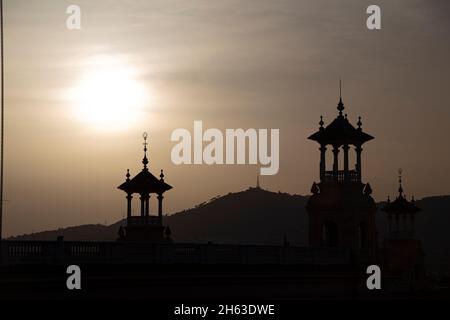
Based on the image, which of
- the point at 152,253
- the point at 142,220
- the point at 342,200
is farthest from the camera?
the point at 142,220

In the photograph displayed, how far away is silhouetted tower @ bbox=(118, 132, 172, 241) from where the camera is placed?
73.0 m

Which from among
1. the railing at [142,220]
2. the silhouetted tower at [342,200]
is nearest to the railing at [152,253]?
the silhouetted tower at [342,200]

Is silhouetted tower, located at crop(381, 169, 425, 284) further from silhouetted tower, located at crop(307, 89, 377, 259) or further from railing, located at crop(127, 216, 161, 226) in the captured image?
railing, located at crop(127, 216, 161, 226)

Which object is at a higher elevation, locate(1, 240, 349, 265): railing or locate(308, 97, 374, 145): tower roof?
locate(308, 97, 374, 145): tower roof

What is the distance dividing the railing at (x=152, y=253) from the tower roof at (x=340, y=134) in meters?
6.66

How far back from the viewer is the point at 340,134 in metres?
64.2

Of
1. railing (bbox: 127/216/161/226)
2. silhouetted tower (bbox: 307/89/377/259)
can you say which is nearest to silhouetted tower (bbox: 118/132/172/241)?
railing (bbox: 127/216/161/226)

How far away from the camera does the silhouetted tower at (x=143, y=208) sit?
240ft

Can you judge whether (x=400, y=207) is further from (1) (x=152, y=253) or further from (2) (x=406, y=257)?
(1) (x=152, y=253)

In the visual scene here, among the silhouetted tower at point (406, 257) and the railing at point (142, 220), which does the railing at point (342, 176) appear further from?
the railing at point (142, 220)

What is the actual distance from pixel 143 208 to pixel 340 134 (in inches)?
598

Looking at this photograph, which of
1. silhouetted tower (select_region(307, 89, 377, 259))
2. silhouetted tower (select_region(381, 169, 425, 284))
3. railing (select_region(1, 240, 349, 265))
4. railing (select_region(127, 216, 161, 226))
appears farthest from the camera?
railing (select_region(127, 216, 161, 226))

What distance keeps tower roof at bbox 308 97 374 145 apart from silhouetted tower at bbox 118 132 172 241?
1290 cm

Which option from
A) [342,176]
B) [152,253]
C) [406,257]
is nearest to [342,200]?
[342,176]
